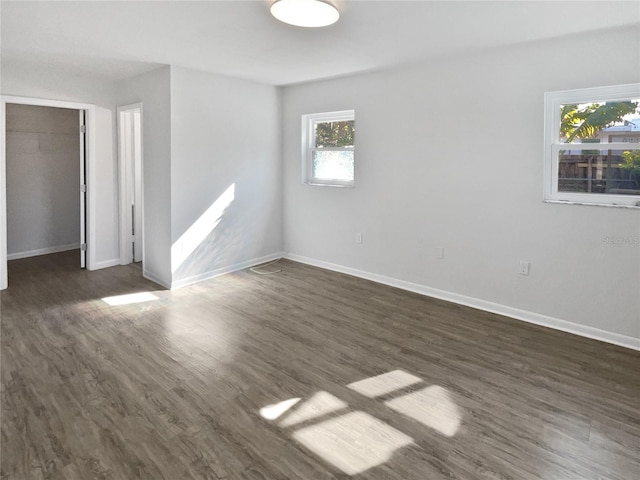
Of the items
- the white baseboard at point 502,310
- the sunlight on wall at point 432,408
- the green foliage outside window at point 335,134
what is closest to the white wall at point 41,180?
the green foliage outside window at point 335,134

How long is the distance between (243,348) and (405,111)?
117 inches

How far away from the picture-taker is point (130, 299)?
4.30 metres

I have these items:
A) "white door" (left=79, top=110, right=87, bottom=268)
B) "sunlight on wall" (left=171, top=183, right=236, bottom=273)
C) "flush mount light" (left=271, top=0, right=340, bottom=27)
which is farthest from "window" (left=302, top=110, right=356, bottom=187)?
"white door" (left=79, top=110, right=87, bottom=268)

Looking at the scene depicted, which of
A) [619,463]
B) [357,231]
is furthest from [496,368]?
[357,231]

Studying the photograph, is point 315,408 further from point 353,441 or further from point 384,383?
point 384,383

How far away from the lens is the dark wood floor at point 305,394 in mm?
2010

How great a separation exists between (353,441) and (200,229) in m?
3.37

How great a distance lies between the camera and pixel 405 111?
4.49m

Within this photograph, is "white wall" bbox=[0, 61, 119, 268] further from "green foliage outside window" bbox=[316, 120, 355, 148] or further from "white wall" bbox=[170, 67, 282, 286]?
"green foliage outside window" bbox=[316, 120, 355, 148]

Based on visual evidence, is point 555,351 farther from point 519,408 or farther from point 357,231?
point 357,231

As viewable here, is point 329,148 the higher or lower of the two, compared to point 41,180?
higher

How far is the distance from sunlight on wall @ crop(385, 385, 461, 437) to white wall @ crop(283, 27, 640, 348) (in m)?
1.70

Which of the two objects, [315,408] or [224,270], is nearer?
[315,408]

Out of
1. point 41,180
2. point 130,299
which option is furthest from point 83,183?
point 130,299
